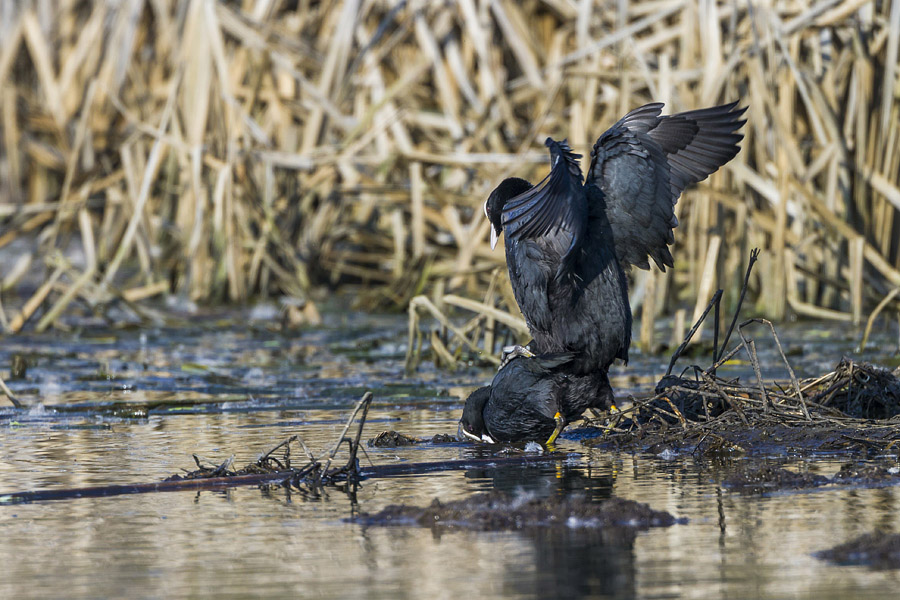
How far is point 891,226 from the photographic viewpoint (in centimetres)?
858

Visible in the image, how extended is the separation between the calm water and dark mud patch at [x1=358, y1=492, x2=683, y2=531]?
71mm

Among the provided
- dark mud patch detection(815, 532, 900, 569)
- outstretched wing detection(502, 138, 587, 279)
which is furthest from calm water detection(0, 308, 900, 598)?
outstretched wing detection(502, 138, 587, 279)

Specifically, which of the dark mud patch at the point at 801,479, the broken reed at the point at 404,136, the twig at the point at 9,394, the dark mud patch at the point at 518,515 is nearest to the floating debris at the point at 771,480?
the dark mud patch at the point at 801,479

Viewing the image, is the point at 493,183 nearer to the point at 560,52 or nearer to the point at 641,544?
the point at 560,52

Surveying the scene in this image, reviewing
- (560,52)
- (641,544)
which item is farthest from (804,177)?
(641,544)

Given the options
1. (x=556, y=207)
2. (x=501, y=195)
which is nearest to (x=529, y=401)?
(x=556, y=207)

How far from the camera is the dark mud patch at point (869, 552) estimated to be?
2.80 meters

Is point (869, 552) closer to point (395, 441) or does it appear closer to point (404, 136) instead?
point (395, 441)

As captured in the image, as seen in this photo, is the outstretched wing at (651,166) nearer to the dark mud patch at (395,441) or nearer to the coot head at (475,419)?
the coot head at (475,419)

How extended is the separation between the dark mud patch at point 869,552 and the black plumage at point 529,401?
188cm

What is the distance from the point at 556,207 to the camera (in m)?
4.55

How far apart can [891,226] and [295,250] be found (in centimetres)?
482

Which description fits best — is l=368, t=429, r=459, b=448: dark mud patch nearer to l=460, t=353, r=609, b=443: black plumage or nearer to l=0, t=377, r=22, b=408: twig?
l=460, t=353, r=609, b=443: black plumage

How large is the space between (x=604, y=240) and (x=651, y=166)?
1.14ft
